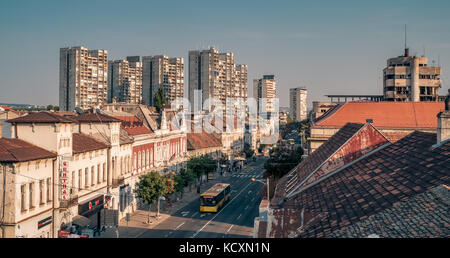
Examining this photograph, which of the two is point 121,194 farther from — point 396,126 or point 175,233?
point 396,126

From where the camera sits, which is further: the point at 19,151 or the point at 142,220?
the point at 142,220

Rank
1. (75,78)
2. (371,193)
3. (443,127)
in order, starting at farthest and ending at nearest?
(75,78)
(443,127)
(371,193)

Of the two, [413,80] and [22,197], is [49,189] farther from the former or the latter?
[413,80]

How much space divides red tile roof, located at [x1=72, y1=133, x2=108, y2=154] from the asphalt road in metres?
10.2

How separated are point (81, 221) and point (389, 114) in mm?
41420

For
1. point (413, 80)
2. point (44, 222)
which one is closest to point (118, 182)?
point (44, 222)

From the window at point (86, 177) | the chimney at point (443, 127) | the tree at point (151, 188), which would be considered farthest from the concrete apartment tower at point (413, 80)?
the chimney at point (443, 127)

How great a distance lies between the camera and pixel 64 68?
503ft

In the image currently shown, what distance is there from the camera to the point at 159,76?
175 m

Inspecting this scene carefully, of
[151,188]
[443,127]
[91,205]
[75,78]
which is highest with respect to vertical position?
[75,78]

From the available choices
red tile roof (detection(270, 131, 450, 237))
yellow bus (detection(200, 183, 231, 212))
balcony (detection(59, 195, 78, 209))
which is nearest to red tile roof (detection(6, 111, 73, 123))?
balcony (detection(59, 195, 78, 209))

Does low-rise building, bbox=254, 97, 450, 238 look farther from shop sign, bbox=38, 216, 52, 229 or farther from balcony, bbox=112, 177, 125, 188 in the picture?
balcony, bbox=112, 177, 125, 188
